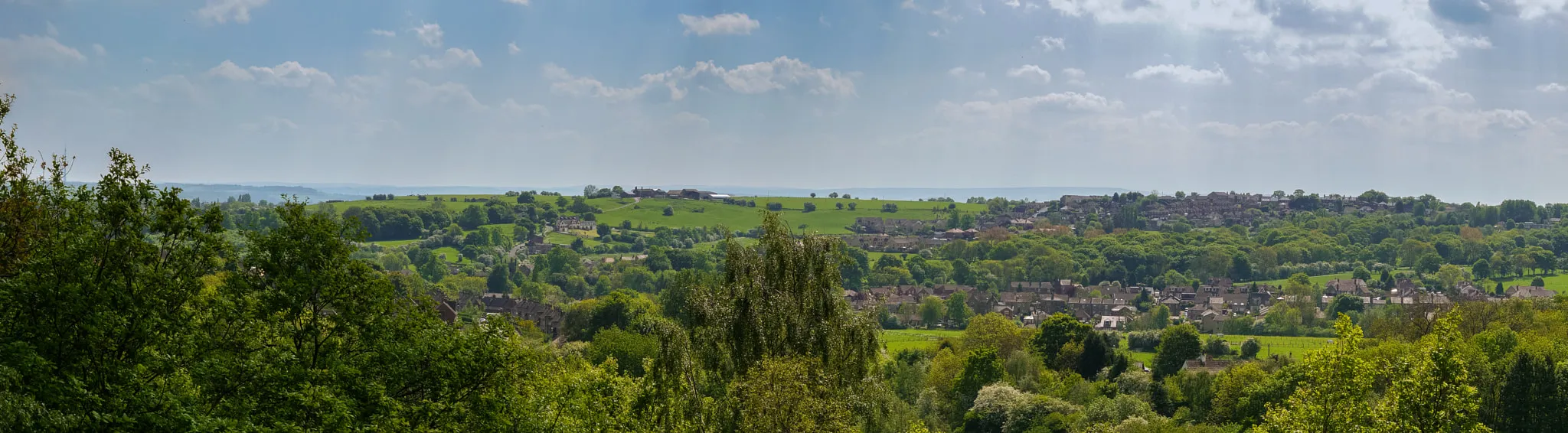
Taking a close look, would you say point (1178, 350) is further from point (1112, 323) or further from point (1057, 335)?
point (1112, 323)

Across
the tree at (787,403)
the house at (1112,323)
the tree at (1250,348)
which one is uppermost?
the tree at (787,403)

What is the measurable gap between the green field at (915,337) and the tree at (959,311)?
6.87 metres

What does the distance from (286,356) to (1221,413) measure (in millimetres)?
40581

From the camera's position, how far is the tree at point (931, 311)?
113562mm

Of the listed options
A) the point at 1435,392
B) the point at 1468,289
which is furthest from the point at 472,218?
the point at 1435,392

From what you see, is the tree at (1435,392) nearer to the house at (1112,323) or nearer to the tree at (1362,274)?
the house at (1112,323)

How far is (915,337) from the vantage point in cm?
9712

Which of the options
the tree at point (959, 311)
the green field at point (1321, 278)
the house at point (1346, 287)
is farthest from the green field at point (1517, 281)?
the tree at point (959, 311)

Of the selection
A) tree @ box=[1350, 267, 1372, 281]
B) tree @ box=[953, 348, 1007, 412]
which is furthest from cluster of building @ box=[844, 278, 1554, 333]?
tree @ box=[953, 348, 1007, 412]

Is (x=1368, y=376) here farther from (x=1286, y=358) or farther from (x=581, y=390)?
(x=1286, y=358)

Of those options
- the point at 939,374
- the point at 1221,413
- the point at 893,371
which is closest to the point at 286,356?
the point at 1221,413

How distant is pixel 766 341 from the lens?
1794cm

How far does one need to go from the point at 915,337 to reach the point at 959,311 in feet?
59.3

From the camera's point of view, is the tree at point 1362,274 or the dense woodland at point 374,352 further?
the tree at point 1362,274
